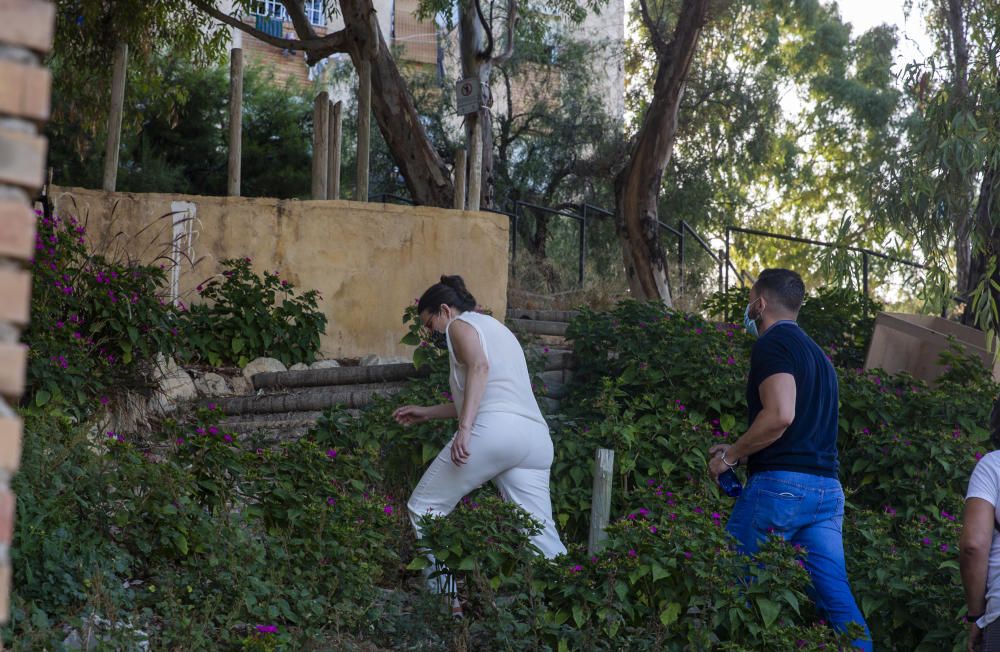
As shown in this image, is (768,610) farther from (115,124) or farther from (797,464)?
(115,124)

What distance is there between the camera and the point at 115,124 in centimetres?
893

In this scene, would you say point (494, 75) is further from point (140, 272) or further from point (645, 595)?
point (645, 595)

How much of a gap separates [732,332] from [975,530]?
480 cm

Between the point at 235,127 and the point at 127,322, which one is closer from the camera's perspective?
the point at 127,322

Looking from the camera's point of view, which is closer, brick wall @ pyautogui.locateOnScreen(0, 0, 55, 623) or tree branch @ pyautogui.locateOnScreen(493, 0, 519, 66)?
brick wall @ pyautogui.locateOnScreen(0, 0, 55, 623)

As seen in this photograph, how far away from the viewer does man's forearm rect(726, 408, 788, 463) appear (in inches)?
168

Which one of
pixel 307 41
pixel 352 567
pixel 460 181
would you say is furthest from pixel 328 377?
pixel 307 41

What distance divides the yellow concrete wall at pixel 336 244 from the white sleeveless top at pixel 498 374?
13.2 feet

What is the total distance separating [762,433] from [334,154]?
6666mm

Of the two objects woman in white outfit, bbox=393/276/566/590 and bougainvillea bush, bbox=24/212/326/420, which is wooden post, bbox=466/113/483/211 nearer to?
bougainvillea bush, bbox=24/212/326/420

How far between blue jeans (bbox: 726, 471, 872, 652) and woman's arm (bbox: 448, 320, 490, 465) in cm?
126

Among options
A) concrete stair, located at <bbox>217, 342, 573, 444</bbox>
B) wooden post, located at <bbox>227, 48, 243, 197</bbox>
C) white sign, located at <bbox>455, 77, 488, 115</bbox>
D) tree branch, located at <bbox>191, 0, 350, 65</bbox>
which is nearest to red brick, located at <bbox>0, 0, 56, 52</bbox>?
concrete stair, located at <bbox>217, 342, 573, 444</bbox>

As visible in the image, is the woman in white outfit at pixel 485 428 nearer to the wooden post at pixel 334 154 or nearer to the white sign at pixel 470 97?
the wooden post at pixel 334 154

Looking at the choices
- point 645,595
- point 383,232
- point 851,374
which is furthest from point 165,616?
point 383,232
